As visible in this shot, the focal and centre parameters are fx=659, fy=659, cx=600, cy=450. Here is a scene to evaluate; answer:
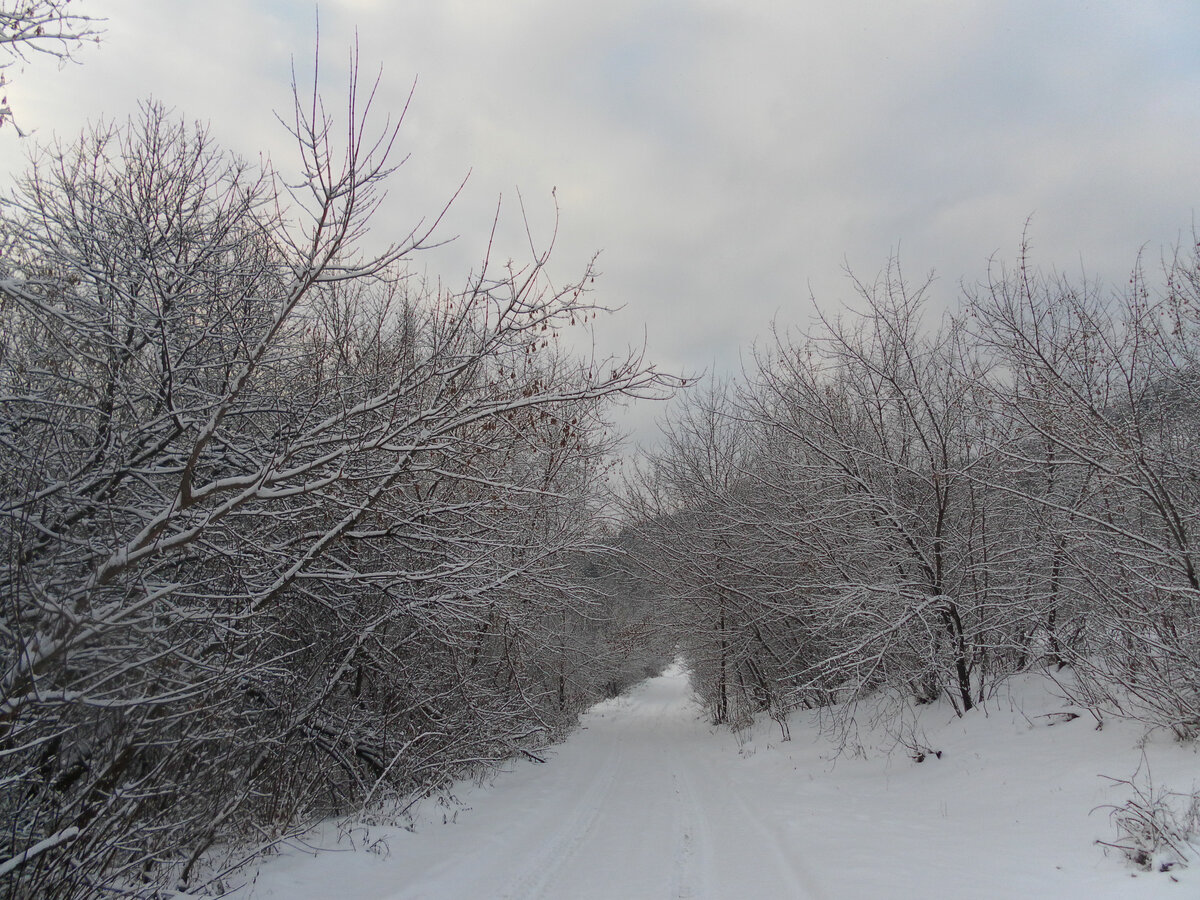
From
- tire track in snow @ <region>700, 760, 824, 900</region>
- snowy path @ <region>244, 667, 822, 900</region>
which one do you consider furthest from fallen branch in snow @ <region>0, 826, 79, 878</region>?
tire track in snow @ <region>700, 760, 824, 900</region>

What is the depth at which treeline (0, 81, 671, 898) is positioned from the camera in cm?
351

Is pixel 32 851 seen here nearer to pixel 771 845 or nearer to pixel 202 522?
pixel 202 522

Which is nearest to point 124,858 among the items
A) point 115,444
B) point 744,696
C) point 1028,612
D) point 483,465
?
point 115,444

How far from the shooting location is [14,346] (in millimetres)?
5410

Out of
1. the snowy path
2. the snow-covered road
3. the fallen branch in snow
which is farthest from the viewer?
the snow-covered road

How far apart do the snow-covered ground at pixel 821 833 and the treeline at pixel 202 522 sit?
1.15m

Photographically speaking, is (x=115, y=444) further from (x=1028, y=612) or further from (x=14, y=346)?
(x=1028, y=612)

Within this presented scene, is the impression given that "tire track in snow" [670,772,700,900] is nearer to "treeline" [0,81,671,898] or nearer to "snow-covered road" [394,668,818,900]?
"snow-covered road" [394,668,818,900]

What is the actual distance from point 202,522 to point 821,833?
6.88 meters

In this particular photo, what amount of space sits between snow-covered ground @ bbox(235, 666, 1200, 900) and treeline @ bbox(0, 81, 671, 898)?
3.79 ft

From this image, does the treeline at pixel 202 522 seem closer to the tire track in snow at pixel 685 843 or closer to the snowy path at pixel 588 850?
the snowy path at pixel 588 850

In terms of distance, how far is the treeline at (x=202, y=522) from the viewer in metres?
3.51

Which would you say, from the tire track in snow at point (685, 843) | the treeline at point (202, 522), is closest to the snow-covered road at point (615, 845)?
the tire track in snow at point (685, 843)

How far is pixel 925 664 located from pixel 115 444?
1032 cm
